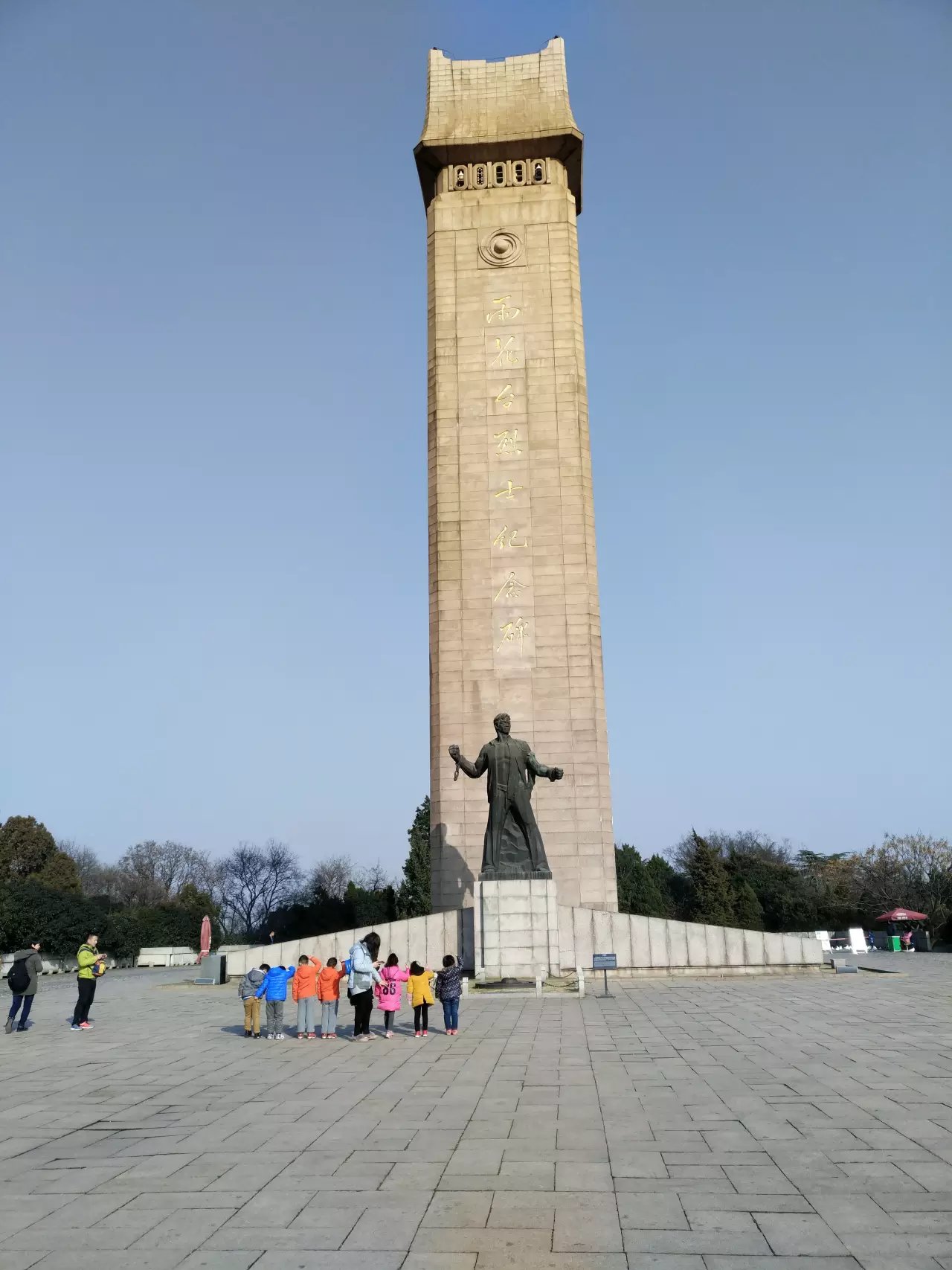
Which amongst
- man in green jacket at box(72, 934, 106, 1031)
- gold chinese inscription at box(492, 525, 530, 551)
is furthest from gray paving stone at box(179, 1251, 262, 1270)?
gold chinese inscription at box(492, 525, 530, 551)

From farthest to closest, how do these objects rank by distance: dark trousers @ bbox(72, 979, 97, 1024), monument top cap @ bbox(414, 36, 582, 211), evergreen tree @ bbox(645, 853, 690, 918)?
evergreen tree @ bbox(645, 853, 690, 918)
monument top cap @ bbox(414, 36, 582, 211)
dark trousers @ bbox(72, 979, 97, 1024)

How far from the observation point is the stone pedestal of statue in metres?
20.7

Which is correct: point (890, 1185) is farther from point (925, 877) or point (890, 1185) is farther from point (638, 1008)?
point (925, 877)

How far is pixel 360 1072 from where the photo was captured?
38.3 feet

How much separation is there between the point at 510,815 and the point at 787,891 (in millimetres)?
49021

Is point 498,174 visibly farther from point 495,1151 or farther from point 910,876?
point 910,876

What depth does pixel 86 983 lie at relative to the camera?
56.1 feet

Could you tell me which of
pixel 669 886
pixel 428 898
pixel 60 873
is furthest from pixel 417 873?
pixel 669 886

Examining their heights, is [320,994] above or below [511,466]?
below

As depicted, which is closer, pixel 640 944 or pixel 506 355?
pixel 640 944

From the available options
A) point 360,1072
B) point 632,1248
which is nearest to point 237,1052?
point 360,1072

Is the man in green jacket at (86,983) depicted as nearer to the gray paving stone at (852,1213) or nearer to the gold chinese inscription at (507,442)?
the gray paving stone at (852,1213)

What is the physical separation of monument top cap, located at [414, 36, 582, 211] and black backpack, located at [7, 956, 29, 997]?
30.4m

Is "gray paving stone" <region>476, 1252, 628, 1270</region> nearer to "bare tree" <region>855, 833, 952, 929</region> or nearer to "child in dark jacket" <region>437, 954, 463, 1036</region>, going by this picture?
"child in dark jacket" <region>437, 954, 463, 1036</region>
